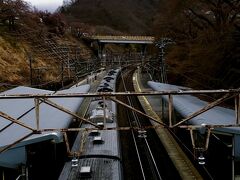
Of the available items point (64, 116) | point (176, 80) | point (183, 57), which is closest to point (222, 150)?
point (64, 116)

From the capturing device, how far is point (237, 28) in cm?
2892

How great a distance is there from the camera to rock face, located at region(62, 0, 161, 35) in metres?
140

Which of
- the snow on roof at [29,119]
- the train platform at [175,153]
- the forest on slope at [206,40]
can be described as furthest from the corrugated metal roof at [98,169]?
the forest on slope at [206,40]

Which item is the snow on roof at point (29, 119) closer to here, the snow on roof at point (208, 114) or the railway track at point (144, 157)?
the railway track at point (144, 157)

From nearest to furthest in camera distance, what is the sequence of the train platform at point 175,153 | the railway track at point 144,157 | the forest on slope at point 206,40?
the railway track at point 144,157 < the train platform at point 175,153 < the forest on slope at point 206,40

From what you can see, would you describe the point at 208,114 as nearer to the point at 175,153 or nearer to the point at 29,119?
the point at 175,153

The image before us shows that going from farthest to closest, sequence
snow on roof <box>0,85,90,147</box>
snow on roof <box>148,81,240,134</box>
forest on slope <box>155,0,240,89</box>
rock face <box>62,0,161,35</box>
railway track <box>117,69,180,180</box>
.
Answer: rock face <box>62,0,161,35</box> < forest on slope <box>155,0,240,89</box> < railway track <box>117,69,180,180</box> < snow on roof <box>148,81,240,134</box> < snow on roof <box>0,85,90,147</box>

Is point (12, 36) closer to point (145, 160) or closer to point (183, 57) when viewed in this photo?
point (183, 57)

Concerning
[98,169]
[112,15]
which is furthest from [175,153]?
[112,15]

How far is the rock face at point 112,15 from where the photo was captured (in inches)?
5523

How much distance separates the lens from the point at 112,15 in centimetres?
14512

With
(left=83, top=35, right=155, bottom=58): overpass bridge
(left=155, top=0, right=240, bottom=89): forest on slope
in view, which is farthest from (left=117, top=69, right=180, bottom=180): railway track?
(left=83, top=35, right=155, bottom=58): overpass bridge

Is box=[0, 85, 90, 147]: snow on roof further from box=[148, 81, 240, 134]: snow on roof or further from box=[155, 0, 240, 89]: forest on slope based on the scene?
box=[155, 0, 240, 89]: forest on slope

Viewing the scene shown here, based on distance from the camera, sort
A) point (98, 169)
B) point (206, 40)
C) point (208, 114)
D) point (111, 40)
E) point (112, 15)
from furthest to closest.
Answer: point (112, 15) < point (111, 40) < point (206, 40) < point (208, 114) < point (98, 169)
